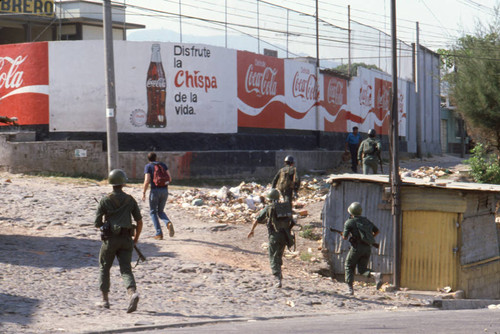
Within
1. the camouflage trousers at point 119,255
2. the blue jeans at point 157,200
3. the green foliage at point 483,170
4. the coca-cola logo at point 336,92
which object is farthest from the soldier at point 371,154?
the coca-cola logo at point 336,92

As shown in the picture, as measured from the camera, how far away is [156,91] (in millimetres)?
25125

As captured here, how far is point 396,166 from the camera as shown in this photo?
16172 mm

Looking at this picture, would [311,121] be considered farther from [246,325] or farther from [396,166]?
[246,325]

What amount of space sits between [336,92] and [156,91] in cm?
1191

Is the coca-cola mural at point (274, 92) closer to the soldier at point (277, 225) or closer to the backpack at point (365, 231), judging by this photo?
the soldier at point (277, 225)

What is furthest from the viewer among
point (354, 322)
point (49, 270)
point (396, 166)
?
point (396, 166)

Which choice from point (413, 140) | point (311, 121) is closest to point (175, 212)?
point (311, 121)

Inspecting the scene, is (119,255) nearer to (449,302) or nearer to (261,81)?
(449,302)

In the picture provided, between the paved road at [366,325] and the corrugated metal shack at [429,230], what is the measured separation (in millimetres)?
5990

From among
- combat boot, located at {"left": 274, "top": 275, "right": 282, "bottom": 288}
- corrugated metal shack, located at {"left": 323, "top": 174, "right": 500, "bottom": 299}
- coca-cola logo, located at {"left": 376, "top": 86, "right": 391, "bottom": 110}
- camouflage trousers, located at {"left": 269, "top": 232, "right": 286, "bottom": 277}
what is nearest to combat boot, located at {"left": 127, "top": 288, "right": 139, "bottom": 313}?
camouflage trousers, located at {"left": 269, "top": 232, "right": 286, "bottom": 277}

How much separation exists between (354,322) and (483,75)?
2222 cm

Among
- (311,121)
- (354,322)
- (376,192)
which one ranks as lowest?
(354,322)

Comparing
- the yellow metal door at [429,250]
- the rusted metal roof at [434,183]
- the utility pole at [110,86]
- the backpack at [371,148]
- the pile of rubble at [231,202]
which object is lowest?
the yellow metal door at [429,250]

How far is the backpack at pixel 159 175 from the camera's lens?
578 inches
